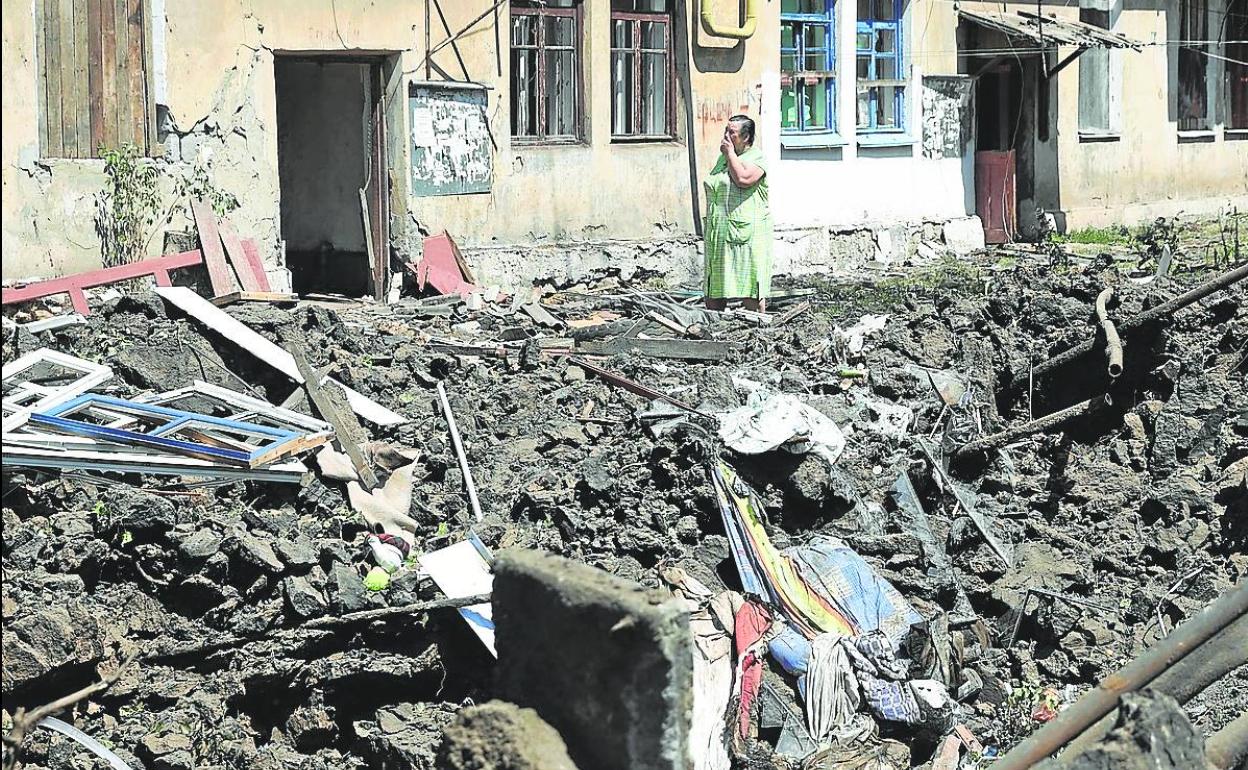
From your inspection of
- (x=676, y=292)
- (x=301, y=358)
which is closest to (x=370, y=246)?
(x=676, y=292)

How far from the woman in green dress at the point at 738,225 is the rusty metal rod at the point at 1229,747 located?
9.93m

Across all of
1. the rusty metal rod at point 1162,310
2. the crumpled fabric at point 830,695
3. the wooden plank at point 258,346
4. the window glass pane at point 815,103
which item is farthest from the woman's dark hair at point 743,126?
the crumpled fabric at point 830,695

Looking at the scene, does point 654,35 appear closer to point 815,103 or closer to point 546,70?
point 546,70

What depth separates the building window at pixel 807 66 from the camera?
19.0m

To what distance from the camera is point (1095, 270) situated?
594 inches

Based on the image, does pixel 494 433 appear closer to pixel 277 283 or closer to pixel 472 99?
pixel 277 283

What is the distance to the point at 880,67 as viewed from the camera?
66.3 ft

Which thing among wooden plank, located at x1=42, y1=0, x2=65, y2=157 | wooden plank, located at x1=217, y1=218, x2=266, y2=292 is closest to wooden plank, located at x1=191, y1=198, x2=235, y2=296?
wooden plank, located at x1=217, y1=218, x2=266, y2=292

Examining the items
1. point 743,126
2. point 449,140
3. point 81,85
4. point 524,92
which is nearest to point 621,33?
point 524,92

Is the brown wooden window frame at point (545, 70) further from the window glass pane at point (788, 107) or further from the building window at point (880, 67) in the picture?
the building window at point (880, 67)

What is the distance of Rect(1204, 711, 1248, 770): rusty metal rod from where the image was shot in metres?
3.46

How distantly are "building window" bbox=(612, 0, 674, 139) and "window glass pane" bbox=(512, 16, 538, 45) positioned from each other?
1138 mm

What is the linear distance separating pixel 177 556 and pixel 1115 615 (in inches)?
190

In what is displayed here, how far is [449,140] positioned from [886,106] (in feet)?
24.1
